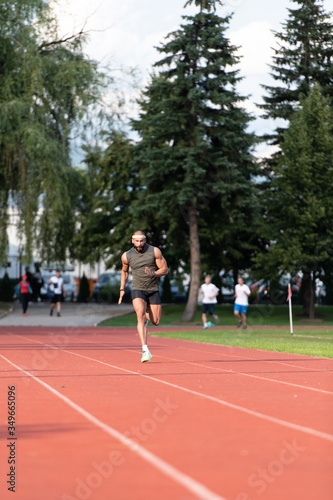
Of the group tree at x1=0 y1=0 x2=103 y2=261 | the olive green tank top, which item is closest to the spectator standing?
tree at x1=0 y1=0 x2=103 y2=261

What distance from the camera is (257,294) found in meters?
52.7

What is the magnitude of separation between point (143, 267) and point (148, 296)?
66cm

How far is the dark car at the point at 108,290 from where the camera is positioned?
51.6m

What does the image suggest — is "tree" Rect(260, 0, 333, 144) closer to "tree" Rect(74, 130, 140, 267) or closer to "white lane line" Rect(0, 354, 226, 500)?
"tree" Rect(74, 130, 140, 267)

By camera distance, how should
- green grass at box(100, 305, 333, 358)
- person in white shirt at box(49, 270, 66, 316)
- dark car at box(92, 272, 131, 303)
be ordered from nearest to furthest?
1. green grass at box(100, 305, 333, 358)
2. person in white shirt at box(49, 270, 66, 316)
3. dark car at box(92, 272, 131, 303)

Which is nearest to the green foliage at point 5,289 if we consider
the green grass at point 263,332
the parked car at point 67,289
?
the parked car at point 67,289

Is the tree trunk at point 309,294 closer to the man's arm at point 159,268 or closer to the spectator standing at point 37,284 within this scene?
the spectator standing at point 37,284

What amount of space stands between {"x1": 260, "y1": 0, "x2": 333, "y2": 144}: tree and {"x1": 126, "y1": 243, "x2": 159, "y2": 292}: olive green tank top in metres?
29.9

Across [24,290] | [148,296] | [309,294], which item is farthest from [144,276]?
[309,294]

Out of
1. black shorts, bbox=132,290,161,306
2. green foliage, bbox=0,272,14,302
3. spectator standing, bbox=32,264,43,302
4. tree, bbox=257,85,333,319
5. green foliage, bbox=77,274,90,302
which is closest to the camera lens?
→ black shorts, bbox=132,290,161,306

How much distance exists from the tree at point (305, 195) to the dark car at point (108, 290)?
1502cm

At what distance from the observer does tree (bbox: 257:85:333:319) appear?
121 ft

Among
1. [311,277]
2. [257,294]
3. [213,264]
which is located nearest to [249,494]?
[311,277]

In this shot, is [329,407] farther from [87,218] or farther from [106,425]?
[87,218]
